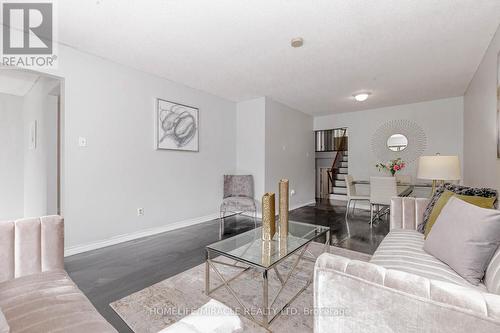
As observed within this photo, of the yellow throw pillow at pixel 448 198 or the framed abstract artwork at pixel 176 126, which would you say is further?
the framed abstract artwork at pixel 176 126

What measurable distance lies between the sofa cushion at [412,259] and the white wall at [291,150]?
275 centimetres

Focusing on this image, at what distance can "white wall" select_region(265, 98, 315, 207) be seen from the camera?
4.53 meters

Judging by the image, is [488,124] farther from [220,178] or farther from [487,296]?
[220,178]

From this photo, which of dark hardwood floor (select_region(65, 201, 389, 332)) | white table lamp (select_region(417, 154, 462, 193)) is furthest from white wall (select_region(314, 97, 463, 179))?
white table lamp (select_region(417, 154, 462, 193))

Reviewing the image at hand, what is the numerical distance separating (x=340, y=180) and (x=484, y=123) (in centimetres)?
378

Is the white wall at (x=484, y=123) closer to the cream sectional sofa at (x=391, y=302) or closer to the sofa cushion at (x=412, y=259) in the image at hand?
the sofa cushion at (x=412, y=259)

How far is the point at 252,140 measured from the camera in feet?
14.8

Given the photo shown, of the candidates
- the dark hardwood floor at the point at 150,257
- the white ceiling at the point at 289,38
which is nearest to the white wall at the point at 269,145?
the white ceiling at the point at 289,38

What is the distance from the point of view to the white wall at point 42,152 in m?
3.37

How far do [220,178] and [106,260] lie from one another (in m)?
2.29

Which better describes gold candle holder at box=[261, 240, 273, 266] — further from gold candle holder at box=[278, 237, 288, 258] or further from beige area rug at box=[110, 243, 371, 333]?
beige area rug at box=[110, 243, 371, 333]

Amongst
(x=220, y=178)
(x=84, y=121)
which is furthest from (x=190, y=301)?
(x=220, y=178)

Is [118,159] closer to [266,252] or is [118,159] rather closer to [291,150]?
[266,252]

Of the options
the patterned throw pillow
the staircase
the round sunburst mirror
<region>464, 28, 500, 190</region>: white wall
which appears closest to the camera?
the patterned throw pillow
